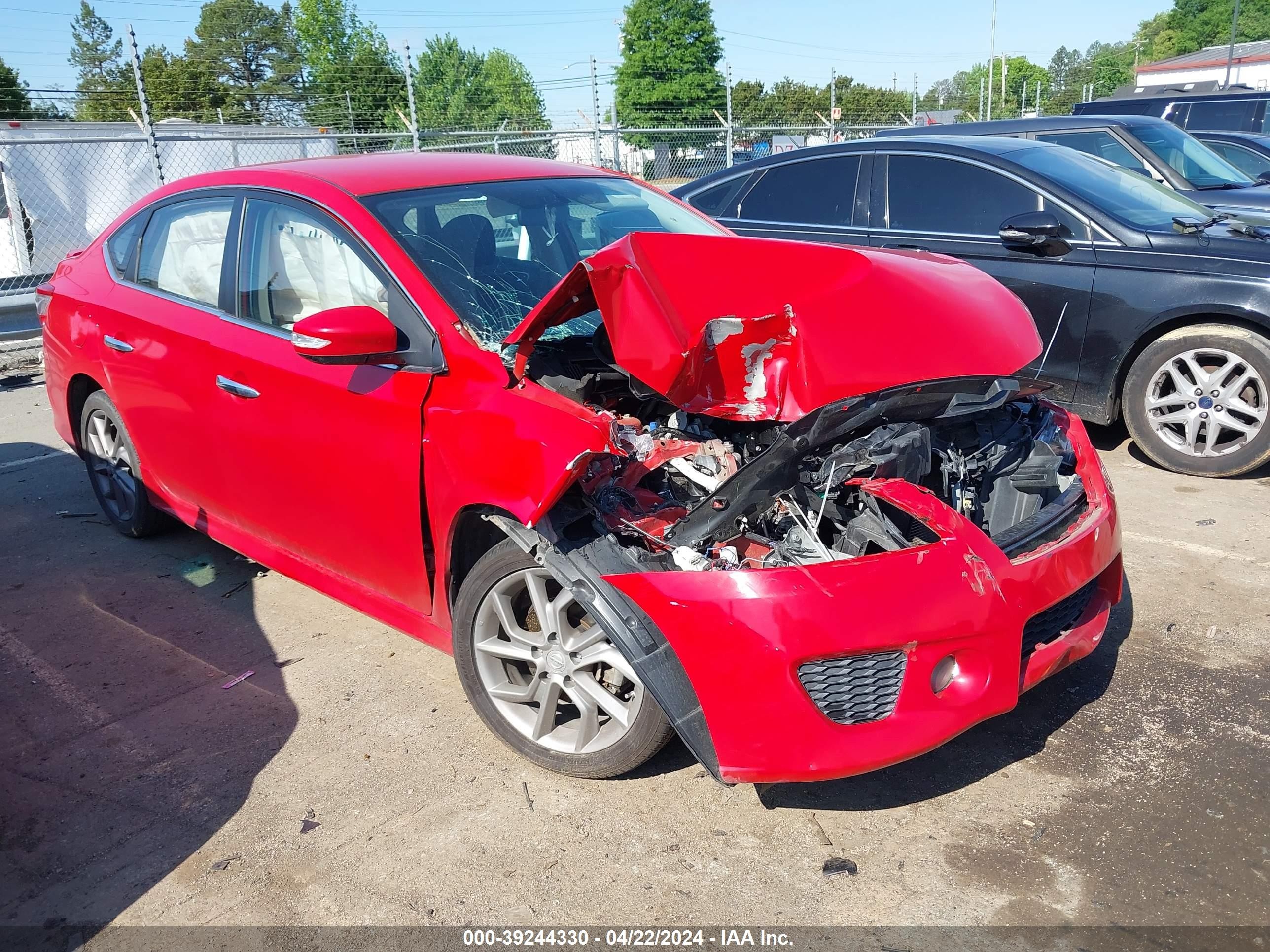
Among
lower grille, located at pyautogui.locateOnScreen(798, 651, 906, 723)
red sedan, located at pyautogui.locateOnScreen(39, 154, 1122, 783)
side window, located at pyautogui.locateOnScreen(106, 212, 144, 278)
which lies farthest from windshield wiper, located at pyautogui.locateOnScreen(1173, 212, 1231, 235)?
side window, located at pyautogui.locateOnScreen(106, 212, 144, 278)

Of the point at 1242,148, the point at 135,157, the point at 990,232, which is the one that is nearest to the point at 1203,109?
the point at 1242,148

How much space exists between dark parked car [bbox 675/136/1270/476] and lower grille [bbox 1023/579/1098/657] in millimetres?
2430

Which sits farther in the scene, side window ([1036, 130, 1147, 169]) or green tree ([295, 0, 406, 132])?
green tree ([295, 0, 406, 132])

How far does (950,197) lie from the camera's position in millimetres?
5848

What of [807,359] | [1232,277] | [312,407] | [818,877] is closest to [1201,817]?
[818,877]

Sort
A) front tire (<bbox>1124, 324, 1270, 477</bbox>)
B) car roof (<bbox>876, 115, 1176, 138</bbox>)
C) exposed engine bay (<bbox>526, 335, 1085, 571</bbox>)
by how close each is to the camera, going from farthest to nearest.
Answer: car roof (<bbox>876, 115, 1176, 138</bbox>) → front tire (<bbox>1124, 324, 1270, 477</bbox>) → exposed engine bay (<bbox>526, 335, 1085, 571</bbox>)

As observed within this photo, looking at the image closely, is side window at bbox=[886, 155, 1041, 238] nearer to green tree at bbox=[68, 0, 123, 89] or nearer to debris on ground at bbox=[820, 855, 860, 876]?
debris on ground at bbox=[820, 855, 860, 876]

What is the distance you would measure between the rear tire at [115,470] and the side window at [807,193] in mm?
4044

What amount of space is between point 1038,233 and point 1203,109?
33.2 feet

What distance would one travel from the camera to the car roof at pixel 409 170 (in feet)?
Result: 11.6

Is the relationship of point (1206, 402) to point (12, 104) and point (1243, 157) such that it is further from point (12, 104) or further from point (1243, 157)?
point (12, 104)

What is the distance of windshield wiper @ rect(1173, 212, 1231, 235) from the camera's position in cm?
523

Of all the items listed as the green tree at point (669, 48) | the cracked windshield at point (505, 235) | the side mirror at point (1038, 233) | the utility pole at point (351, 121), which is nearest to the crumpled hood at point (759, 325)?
the cracked windshield at point (505, 235)

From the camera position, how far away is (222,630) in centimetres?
402
